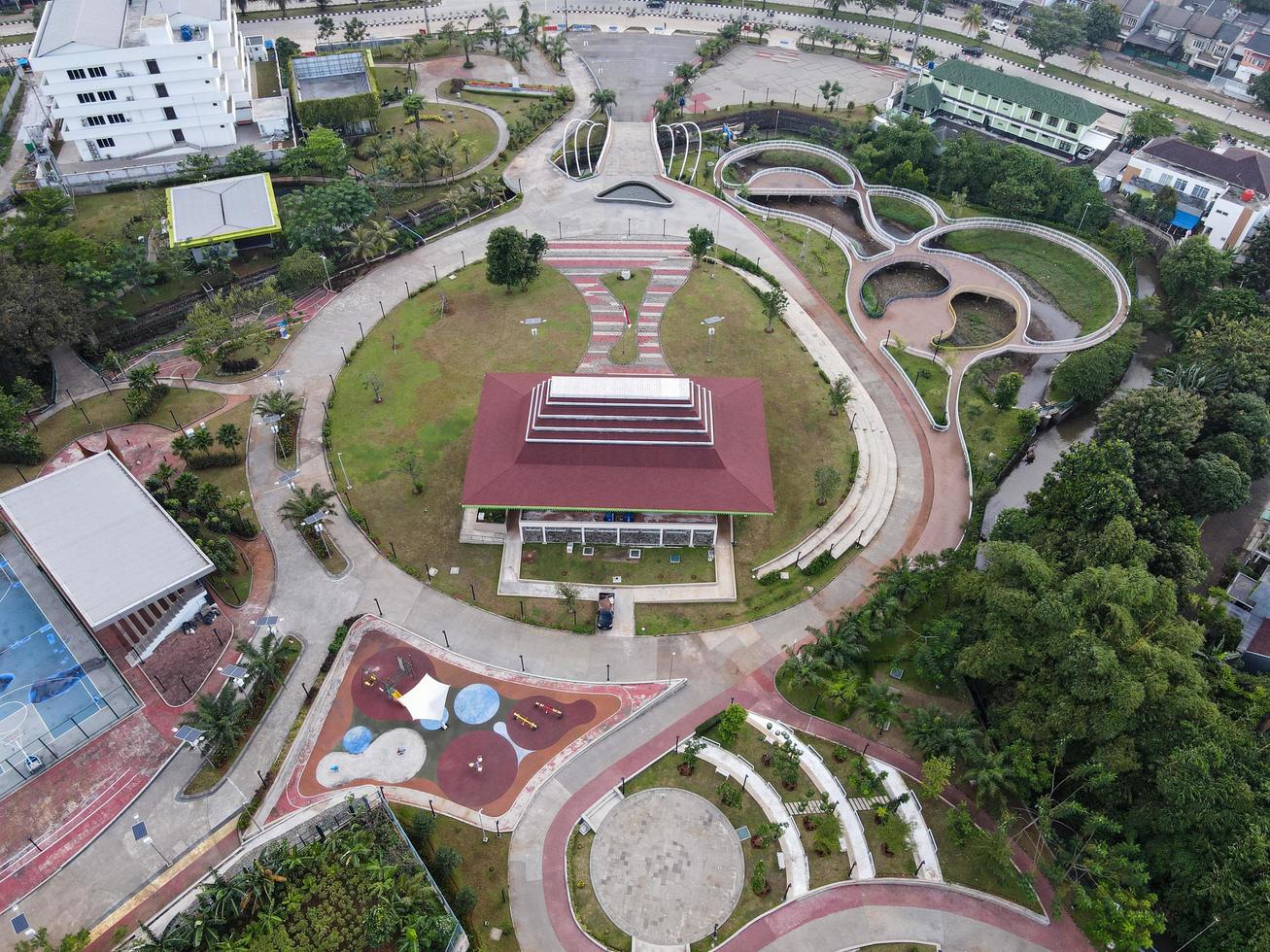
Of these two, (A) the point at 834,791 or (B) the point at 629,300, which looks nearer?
(A) the point at 834,791

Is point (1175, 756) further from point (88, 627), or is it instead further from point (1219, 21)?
point (1219, 21)

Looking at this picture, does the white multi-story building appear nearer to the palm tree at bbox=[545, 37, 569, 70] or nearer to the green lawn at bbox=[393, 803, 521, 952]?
the palm tree at bbox=[545, 37, 569, 70]

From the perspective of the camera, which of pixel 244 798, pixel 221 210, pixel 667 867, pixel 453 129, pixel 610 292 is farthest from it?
pixel 453 129

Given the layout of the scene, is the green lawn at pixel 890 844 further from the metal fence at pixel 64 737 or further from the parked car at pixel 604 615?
the metal fence at pixel 64 737

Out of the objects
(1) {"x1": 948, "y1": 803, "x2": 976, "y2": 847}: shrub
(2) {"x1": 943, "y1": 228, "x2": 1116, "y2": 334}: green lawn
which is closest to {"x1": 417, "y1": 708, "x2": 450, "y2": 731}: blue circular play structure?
(1) {"x1": 948, "y1": 803, "x2": 976, "y2": 847}: shrub

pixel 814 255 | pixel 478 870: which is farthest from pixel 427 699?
pixel 814 255

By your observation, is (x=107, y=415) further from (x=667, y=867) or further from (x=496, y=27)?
(x=496, y=27)

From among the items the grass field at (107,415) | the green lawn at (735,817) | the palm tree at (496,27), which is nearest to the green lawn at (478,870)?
the green lawn at (735,817)
